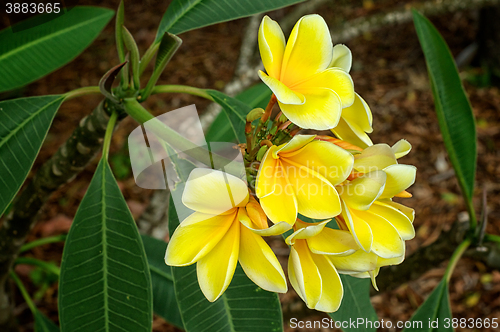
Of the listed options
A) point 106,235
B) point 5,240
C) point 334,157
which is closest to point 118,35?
point 106,235

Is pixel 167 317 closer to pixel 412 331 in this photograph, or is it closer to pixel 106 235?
pixel 106 235

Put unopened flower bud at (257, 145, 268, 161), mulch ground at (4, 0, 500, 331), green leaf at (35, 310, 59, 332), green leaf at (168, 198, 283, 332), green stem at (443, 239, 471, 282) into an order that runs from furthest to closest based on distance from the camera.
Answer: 1. mulch ground at (4, 0, 500, 331)
2. green leaf at (35, 310, 59, 332)
3. green stem at (443, 239, 471, 282)
4. green leaf at (168, 198, 283, 332)
5. unopened flower bud at (257, 145, 268, 161)

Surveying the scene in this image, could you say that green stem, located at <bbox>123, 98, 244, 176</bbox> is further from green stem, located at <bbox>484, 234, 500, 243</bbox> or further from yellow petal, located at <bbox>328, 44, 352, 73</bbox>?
green stem, located at <bbox>484, 234, 500, 243</bbox>

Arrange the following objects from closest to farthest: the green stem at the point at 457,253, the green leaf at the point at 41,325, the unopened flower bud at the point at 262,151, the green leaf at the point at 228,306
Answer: the unopened flower bud at the point at 262,151
the green leaf at the point at 228,306
the green stem at the point at 457,253
the green leaf at the point at 41,325

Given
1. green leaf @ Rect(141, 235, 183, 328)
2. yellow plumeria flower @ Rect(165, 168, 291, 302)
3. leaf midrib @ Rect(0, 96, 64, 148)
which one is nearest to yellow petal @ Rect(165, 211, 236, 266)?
yellow plumeria flower @ Rect(165, 168, 291, 302)

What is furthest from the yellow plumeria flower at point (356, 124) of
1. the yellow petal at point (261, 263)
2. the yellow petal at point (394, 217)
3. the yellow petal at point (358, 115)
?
the yellow petal at point (261, 263)

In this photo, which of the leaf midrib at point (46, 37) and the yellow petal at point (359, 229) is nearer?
the yellow petal at point (359, 229)

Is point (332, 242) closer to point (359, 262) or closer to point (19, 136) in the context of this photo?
point (359, 262)

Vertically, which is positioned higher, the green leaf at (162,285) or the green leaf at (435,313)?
the green leaf at (162,285)

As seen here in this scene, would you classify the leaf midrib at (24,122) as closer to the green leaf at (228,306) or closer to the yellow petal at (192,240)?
the green leaf at (228,306)
